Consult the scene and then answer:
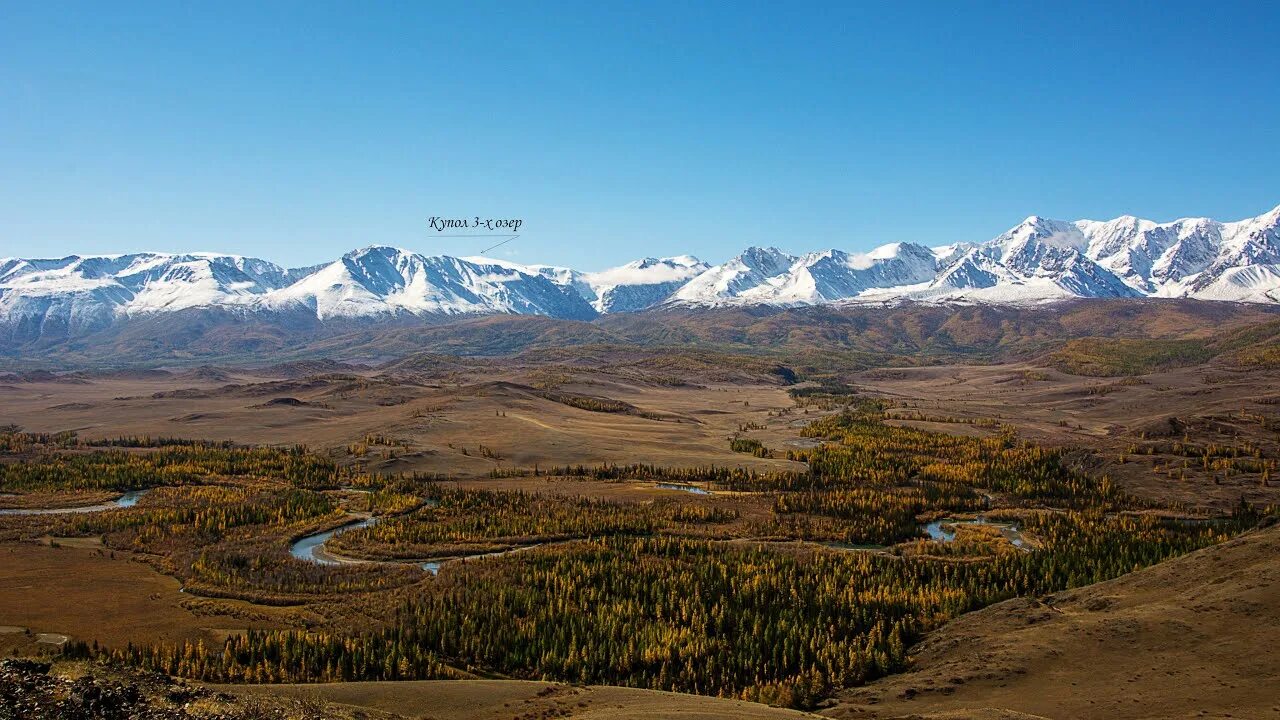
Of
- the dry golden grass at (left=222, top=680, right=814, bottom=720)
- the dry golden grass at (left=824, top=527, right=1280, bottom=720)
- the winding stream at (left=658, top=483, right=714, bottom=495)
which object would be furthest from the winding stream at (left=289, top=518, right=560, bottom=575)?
the dry golden grass at (left=824, top=527, right=1280, bottom=720)

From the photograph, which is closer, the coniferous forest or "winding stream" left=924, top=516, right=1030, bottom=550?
the coniferous forest

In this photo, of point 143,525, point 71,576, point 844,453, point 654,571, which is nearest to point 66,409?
point 143,525

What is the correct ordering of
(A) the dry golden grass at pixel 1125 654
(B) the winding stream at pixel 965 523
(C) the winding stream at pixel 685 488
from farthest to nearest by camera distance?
1. (C) the winding stream at pixel 685 488
2. (B) the winding stream at pixel 965 523
3. (A) the dry golden grass at pixel 1125 654

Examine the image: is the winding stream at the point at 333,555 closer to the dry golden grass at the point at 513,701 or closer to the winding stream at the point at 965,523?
the dry golden grass at the point at 513,701

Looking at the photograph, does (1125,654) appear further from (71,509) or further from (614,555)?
(71,509)

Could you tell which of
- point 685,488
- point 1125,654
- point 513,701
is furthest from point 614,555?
point 685,488

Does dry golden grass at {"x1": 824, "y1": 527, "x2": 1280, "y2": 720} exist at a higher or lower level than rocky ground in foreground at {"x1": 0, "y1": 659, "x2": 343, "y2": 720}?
lower

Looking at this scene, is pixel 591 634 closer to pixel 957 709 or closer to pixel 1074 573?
pixel 957 709

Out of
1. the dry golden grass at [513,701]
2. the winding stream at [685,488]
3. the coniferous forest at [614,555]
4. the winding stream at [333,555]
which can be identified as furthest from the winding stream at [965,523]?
the dry golden grass at [513,701]

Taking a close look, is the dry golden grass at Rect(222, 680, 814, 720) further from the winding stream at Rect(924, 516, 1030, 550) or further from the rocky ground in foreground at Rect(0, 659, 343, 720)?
the winding stream at Rect(924, 516, 1030, 550)

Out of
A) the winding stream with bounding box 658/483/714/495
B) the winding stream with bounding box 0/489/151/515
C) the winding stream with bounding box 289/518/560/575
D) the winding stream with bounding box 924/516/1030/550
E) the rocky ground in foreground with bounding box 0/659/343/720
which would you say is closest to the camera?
the rocky ground in foreground with bounding box 0/659/343/720

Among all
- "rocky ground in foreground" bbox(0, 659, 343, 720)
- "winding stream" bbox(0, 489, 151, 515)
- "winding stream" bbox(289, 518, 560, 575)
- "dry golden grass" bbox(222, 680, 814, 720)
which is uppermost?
"rocky ground in foreground" bbox(0, 659, 343, 720)

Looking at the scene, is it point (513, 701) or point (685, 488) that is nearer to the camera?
point (513, 701)
